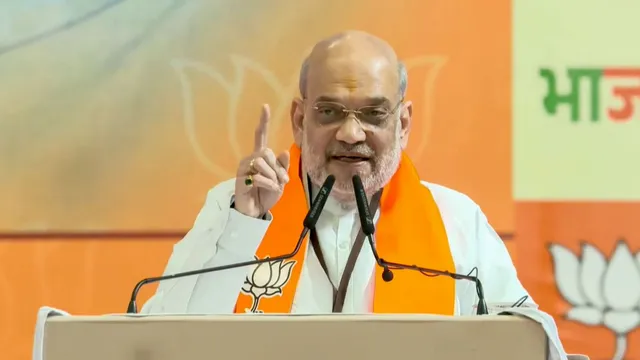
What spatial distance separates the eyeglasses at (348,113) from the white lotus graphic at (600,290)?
0.81 metres

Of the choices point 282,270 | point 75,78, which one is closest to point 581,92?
point 282,270

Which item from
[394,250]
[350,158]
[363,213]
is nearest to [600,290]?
[394,250]

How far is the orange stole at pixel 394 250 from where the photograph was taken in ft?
6.49

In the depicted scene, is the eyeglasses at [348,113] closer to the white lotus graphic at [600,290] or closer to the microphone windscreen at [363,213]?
the microphone windscreen at [363,213]

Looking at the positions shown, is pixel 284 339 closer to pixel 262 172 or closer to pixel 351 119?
pixel 262 172

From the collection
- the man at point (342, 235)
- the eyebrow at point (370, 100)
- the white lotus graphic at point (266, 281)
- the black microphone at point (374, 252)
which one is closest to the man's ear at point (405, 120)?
the man at point (342, 235)

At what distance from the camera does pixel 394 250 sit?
6.95ft

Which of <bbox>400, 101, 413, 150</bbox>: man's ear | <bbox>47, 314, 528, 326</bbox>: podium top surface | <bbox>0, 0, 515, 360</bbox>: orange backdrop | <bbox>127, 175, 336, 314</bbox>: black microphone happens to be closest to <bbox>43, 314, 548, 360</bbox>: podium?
<bbox>47, 314, 528, 326</bbox>: podium top surface

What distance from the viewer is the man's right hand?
5.60 ft

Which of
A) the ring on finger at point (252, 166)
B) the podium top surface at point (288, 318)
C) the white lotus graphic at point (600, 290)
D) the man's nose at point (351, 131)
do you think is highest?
the man's nose at point (351, 131)

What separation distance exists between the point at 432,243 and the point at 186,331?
1.27 m

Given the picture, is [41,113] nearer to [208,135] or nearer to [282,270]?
[208,135]

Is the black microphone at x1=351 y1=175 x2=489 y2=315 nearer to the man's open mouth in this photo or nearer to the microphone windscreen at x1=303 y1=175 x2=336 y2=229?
the microphone windscreen at x1=303 y1=175 x2=336 y2=229

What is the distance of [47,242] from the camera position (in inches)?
93.8
